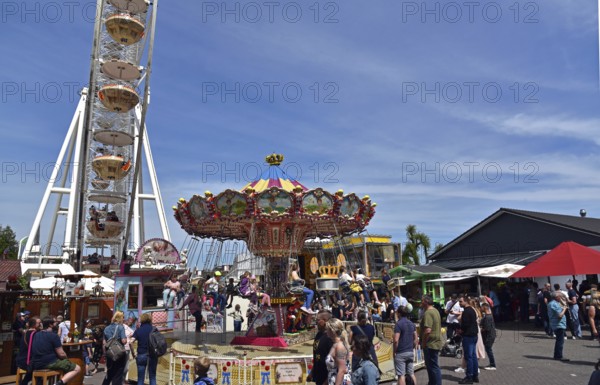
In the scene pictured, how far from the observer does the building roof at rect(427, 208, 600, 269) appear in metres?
20.6

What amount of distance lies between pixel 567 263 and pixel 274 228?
27.2 feet

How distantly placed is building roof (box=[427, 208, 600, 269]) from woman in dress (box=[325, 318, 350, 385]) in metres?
18.1

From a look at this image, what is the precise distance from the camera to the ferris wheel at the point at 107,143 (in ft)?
84.9

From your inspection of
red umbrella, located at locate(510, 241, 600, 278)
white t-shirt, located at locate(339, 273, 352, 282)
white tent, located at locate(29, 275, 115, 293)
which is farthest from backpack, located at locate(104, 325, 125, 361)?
red umbrella, located at locate(510, 241, 600, 278)

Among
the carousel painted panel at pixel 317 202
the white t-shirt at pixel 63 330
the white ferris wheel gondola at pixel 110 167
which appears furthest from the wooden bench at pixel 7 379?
the white ferris wheel gondola at pixel 110 167

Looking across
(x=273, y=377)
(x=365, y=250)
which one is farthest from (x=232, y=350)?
(x=365, y=250)

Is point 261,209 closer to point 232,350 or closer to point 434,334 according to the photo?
point 232,350

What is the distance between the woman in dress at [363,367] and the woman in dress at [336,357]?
298 mm

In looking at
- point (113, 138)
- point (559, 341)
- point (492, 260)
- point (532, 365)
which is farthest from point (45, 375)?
point (113, 138)

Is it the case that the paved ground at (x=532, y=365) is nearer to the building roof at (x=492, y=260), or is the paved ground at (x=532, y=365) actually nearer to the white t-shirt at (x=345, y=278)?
the white t-shirt at (x=345, y=278)

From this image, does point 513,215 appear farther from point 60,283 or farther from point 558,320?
point 60,283

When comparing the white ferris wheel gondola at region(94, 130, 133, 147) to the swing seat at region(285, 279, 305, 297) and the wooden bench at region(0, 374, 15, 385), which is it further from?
the swing seat at region(285, 279, 305, 297)

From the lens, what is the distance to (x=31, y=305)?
14898 millimetres

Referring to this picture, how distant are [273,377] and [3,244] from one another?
134 ft
